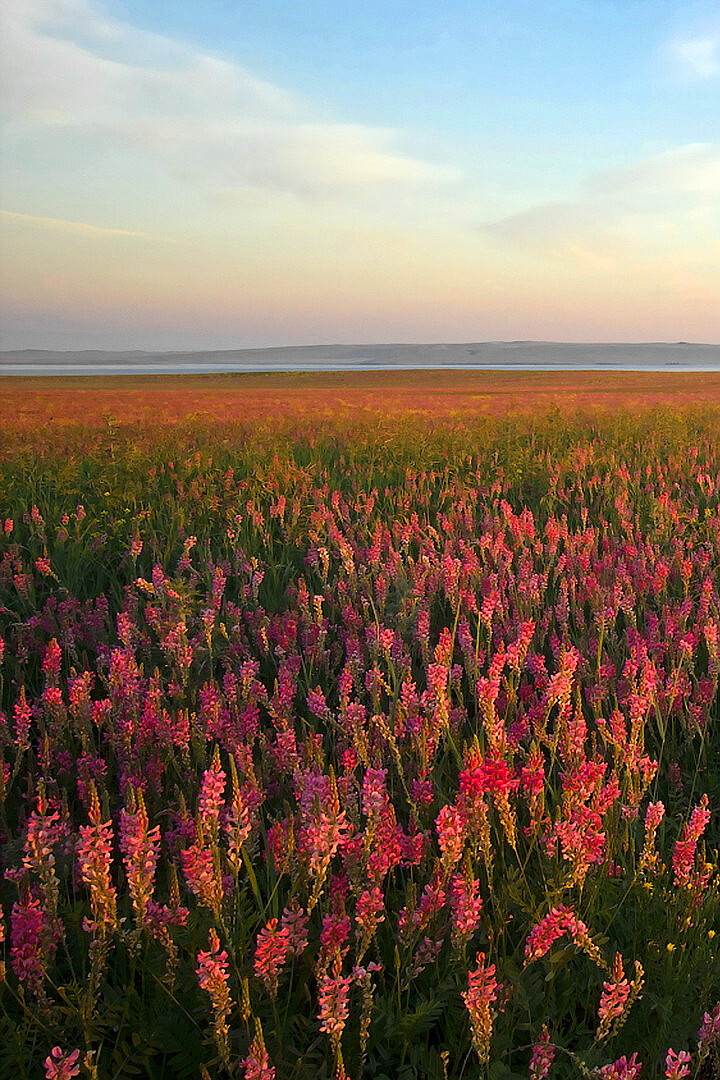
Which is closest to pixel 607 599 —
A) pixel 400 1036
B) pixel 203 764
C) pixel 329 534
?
pixel 329 534

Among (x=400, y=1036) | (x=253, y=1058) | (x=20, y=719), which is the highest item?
(x=20, y=719)

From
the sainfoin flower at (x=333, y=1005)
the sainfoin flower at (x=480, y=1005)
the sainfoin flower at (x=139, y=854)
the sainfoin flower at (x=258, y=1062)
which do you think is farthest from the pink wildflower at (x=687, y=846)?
the sainfoin flower at (x=139, y=854)

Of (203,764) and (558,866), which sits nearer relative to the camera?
(558,866)

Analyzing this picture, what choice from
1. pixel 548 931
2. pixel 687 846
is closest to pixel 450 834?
pixel 548 931

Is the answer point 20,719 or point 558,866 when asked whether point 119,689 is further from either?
point 558,866

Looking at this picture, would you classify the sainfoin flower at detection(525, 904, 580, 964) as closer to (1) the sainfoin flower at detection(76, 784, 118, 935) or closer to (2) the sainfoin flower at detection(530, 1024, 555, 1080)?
(2) the sainfoin flower at detection(530, 1024, 555, 1080)

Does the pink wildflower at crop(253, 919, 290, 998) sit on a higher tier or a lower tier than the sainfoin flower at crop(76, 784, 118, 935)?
lower

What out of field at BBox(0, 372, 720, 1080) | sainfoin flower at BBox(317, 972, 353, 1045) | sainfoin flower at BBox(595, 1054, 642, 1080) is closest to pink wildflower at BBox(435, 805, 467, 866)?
field at BBox(0, 372, 720, 1080)

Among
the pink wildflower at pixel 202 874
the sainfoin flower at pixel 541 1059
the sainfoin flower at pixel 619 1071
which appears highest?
the pink wildflower at pixel 202 874

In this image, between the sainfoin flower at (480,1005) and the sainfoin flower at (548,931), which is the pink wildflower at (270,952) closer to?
A: the sainfoin flower at (480,1005)

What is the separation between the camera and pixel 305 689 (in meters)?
3.83

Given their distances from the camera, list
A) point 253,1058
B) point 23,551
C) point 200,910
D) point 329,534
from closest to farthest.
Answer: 1. point 253,1058
2. point 200,910
3. point 329,534
4. point 23,551

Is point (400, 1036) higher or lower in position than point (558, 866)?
lower

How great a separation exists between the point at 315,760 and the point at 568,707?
2.92 ft
